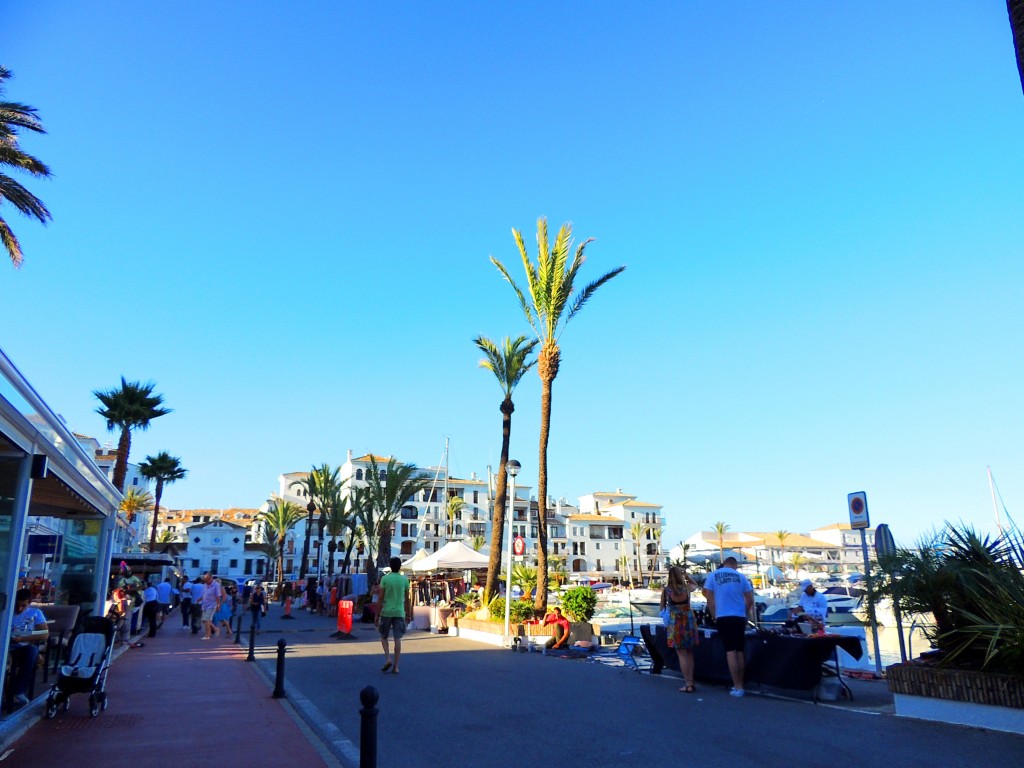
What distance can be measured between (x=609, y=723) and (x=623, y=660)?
20.9ft

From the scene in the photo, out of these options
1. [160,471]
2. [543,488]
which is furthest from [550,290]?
[160,471]

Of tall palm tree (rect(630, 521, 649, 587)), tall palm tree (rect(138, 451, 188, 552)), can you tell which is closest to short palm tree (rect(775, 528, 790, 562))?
tall palm tree (rect(630, 521, 649, 587))

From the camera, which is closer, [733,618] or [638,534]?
[733,618]

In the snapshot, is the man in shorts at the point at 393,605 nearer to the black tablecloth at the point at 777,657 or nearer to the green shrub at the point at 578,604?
the black tablecloth at the point at 777,657

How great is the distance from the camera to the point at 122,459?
35500mm

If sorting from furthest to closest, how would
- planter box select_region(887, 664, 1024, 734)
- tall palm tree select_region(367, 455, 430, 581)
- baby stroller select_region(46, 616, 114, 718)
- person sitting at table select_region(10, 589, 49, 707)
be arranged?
tall palm tree select_region(367, 455, 430, 581)
baby stroller select_region(46, 616, 114, 718)
person sitting at table select_region(10, 589, 49, 707)
planter box select_region(887, 664, 1024, 734)

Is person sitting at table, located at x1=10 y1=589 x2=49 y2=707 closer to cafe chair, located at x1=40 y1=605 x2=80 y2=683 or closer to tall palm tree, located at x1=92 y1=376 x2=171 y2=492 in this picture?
cafe chair, located at x1=40 y1=605 x2=80 y2=683

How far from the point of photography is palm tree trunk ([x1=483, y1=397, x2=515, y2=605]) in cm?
2234

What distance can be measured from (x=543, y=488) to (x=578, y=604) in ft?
12.8

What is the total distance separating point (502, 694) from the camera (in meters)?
9.62

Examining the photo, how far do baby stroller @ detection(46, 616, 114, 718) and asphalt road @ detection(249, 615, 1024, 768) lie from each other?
7.40ft

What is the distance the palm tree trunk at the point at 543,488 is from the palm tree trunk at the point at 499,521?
1953 millimetres

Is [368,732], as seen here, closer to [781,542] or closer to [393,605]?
[393,605]

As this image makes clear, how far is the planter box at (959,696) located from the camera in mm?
6633
